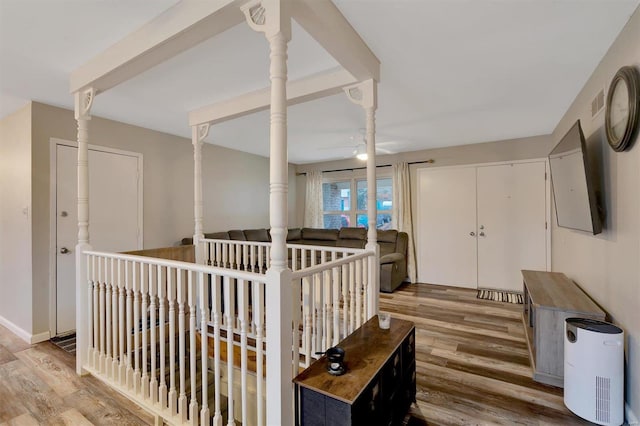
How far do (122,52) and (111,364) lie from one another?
225cm

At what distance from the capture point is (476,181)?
479 centimetres

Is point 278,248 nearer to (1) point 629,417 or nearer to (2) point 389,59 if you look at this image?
(2) point 389,59

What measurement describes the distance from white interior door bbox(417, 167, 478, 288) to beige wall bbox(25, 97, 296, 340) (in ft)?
10.2

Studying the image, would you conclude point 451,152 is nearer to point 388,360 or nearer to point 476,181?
point 476,181

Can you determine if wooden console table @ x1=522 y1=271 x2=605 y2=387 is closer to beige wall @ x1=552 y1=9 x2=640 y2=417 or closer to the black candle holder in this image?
beige wall @ x1=552 y1=9 x2=640 y2=417

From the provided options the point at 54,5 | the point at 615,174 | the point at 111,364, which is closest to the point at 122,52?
the point at 54,5

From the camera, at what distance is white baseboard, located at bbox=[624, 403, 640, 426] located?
168cm

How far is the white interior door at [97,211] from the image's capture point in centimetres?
313

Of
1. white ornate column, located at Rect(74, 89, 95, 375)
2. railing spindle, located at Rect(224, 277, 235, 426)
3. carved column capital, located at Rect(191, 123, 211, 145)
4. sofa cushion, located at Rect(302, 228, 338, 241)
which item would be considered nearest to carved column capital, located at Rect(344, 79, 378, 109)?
railing spindle, located at Rect(224, 277, 235, 426)

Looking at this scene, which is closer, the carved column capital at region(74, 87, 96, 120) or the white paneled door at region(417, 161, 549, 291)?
the carved column capital at region(74, 87, 96, 120)

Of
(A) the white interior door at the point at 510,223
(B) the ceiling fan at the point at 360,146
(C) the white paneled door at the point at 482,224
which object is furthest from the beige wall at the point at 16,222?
(A) the white interior door at the point at 510,223

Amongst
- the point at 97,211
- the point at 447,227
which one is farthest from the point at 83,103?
the point at 447,227

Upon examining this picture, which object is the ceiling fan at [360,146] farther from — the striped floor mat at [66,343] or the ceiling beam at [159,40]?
the striped floor mat at [66,343]

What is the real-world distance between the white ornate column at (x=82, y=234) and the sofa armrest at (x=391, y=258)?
364 centimetres
